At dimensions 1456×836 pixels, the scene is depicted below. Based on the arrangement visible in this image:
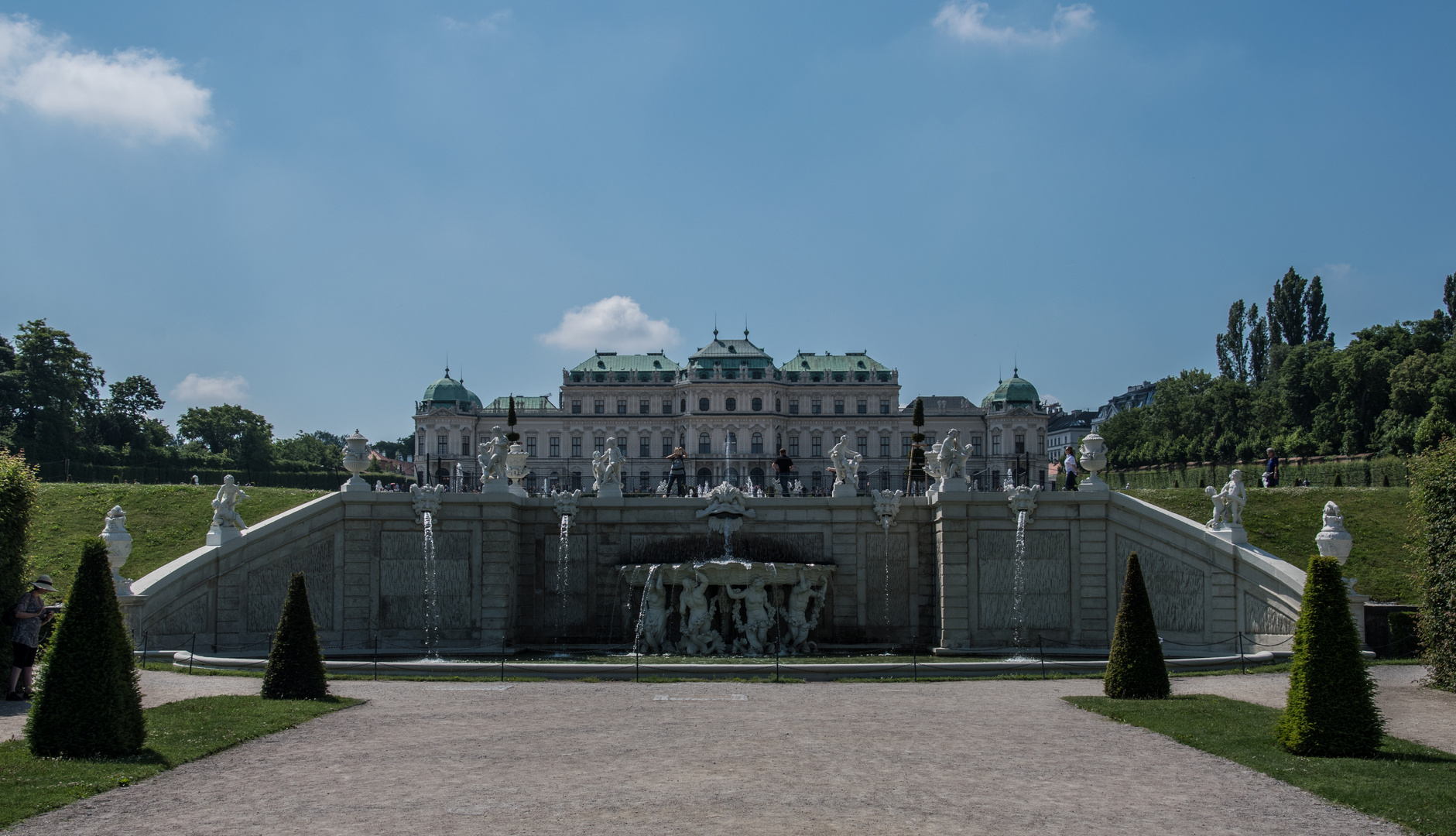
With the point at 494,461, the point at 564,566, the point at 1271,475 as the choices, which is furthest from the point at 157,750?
the point at 1271,475

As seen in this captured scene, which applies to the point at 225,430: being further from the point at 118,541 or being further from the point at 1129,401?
the point at 1129,401

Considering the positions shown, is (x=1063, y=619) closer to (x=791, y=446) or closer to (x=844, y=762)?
(x=844, y=762)

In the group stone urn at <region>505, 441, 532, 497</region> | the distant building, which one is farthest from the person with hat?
the distant building

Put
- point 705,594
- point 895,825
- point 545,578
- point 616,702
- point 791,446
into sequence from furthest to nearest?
1. point 791,446
2. point 545,578
3. point 705,594
4. point 616,702
5. point 895,825

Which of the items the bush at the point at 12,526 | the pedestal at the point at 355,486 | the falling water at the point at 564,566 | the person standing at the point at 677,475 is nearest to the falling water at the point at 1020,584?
the person standing at the point at 677,475

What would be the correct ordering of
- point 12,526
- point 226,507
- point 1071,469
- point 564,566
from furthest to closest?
point 1071,469 < point 564,566 < point 226,507 < point 12,526

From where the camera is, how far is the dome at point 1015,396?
123 m

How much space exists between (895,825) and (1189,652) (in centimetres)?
1657

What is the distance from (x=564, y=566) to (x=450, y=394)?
99.2 m

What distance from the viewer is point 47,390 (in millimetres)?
57656

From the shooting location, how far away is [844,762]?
11.5 m

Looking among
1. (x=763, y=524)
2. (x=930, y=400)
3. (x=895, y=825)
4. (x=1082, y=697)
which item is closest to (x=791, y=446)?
(x=930, y=400)

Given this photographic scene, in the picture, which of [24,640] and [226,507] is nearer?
[24,640]

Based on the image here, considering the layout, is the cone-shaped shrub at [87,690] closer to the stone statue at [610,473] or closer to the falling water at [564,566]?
the falling water at [564,566]
